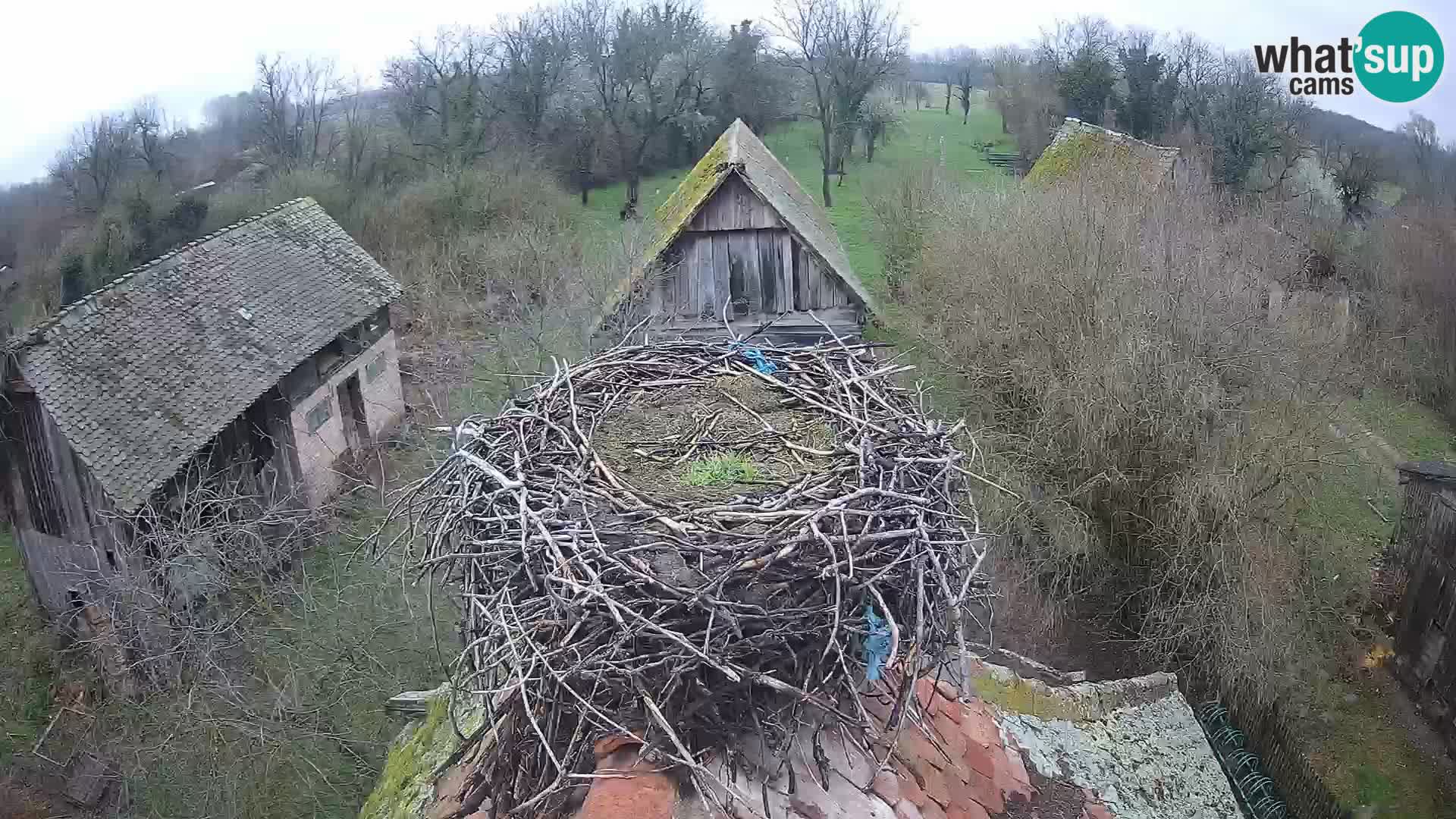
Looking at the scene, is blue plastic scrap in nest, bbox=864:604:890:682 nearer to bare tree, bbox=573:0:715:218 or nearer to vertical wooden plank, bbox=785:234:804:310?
vertical wooden plank, bbox=785:234:804:310

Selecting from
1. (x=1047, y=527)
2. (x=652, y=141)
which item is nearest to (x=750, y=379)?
(x=1047, y=527)

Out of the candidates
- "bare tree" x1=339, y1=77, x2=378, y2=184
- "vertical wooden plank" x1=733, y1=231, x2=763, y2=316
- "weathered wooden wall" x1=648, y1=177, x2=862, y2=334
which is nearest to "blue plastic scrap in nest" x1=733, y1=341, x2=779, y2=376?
"weathered wooden wall" x1=648, y1=177, x2=862, y2=334

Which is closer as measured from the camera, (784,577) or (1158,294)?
(784,577)

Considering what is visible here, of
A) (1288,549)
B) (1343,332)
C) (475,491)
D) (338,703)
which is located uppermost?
(475,491)

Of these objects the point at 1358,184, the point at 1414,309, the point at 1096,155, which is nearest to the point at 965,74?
the point at 1358,184

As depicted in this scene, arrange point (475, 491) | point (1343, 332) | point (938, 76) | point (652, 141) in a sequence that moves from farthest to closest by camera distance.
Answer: point (938, 76) → point (652, 141) → point (1343, 332) → point (475, 491)

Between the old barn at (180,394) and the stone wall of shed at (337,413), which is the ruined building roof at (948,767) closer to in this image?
the old barn at (180,394)

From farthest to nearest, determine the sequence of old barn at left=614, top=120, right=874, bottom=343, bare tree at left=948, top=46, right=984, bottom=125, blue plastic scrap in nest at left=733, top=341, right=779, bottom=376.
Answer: bare tree at left=948, top=46, right=984, bottom=125
old barn at left=614, top=120, right=874, bottom=343
blue plastic scrap in nest at left=733, top=341, right=779, bottom=376

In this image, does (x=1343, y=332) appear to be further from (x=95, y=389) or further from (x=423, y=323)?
(x=423, y=323)
